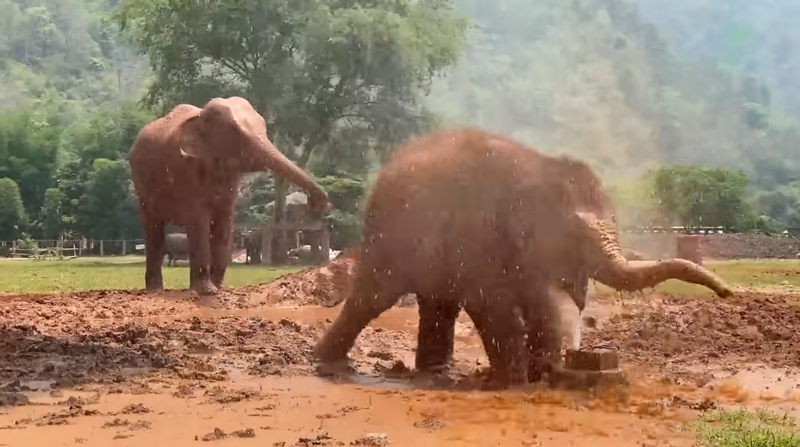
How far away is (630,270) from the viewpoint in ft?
26.2

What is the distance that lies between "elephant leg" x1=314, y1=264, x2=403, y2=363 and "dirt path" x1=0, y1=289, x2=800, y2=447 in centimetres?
28

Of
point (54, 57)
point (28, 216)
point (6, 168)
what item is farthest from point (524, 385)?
point (54, 57)

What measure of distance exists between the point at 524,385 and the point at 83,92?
8906 cm

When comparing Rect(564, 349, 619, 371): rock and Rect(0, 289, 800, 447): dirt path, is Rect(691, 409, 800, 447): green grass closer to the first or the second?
Rect(0, 289, 800, 447): dirt path

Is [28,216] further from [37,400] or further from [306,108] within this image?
[37,400]

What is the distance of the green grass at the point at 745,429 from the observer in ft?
18.1

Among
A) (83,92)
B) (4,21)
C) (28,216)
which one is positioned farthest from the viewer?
(4,21)

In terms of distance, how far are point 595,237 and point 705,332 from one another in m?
4.15

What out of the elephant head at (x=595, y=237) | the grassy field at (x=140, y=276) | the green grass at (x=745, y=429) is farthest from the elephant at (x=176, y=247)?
the green grass at (x=745, y=429)

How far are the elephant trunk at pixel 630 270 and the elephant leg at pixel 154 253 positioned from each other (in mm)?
10480

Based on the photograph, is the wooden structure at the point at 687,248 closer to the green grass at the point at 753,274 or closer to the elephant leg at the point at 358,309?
the green grass at the point at 753,274

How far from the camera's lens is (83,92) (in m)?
91.2

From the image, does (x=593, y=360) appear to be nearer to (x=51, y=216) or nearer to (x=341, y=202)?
(x=341, y=202)

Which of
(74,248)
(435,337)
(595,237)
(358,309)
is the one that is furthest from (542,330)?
(74,248)
